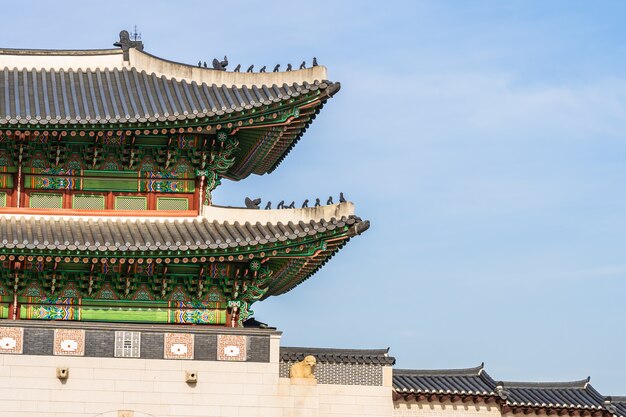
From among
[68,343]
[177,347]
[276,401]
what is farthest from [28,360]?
[276,401]

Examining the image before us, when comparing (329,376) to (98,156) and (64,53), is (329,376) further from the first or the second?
(64,53)

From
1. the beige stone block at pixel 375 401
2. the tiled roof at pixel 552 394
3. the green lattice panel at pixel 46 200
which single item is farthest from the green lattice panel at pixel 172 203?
the tiled roof at pixel 552 394

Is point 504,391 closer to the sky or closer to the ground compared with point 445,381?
closer to the ground

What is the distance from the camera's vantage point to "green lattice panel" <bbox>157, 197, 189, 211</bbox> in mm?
36125

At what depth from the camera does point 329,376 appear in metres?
35.3

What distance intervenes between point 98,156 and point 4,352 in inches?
210

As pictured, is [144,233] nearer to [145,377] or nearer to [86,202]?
[86,202]

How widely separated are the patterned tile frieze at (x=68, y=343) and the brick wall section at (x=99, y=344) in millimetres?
133

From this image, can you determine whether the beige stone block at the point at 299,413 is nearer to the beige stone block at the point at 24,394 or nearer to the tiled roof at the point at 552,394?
the beige stone block at the point at 24,394

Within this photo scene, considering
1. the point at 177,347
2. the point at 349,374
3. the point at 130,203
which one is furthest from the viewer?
the point at 130,203

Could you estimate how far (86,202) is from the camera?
35.8 metres

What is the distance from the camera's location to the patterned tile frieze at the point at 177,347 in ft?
112

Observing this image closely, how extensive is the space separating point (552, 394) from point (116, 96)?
47.8ft

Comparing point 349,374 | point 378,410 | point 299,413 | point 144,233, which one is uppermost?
point 144,233
